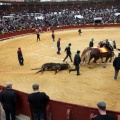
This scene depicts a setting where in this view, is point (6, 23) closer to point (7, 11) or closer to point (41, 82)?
point (7, 11)

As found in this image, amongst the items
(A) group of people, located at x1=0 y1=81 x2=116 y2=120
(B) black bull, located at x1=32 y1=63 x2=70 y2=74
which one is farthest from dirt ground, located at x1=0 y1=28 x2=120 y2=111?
(A) group of people, located at x1=0 y1=81 x2=116 y2=120

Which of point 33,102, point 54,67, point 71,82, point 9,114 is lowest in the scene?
point 71,82

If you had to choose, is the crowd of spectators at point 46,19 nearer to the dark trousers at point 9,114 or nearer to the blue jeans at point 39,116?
the dark trousers at point 9,114

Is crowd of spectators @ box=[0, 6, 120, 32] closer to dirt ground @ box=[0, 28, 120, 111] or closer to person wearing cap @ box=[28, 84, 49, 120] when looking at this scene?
dirt ground @ box=[0, 28, 120, 111]

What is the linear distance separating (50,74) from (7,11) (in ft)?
120

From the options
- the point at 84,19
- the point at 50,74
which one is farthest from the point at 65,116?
the point at 84,19

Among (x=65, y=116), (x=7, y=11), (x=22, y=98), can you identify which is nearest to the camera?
(x=65, y=116)

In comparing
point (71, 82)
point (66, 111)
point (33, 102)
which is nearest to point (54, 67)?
point (71, 82)

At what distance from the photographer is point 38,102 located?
5.57 meters

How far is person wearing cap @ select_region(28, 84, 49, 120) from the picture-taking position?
5.53 m

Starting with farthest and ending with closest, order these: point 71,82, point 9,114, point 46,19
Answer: point 46,19
point 71,82
point 9,114

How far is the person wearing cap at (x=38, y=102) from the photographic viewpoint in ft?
18.1

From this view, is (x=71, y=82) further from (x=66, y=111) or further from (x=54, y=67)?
(x=66, y=111)

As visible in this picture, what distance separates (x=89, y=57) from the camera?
43.4 ft
